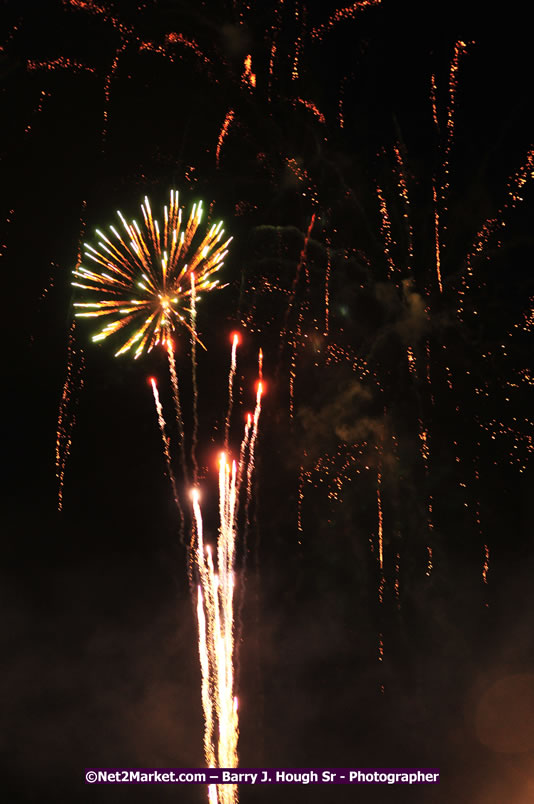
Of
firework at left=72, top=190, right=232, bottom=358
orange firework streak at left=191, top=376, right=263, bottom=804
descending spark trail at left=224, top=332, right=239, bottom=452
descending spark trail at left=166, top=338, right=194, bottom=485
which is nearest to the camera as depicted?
firework at left=72, top=190, right=232, bottom=358

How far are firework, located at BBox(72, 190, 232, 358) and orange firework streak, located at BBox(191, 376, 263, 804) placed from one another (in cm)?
164

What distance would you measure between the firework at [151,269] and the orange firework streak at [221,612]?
1639 millimetres

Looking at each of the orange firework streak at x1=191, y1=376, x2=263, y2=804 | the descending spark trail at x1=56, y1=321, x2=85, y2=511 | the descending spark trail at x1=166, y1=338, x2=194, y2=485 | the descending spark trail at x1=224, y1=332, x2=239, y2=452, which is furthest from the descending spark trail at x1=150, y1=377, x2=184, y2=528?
the descending spark trail at x1=56, y1=321, x2=85, y2=511

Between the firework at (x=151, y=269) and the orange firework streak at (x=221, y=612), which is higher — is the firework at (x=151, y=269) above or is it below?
above

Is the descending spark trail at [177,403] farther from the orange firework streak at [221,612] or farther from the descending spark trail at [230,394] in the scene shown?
the descending spark trail at [230,394]

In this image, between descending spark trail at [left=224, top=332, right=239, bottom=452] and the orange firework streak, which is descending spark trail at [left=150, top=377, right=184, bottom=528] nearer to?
the orange firework streak

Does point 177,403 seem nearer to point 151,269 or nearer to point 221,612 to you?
point 151,269

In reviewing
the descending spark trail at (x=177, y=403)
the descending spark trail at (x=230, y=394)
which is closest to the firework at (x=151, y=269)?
the descending spark trail at (x=177, y=403)

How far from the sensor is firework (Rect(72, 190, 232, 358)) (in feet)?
20.5

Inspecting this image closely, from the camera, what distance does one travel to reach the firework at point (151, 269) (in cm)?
623

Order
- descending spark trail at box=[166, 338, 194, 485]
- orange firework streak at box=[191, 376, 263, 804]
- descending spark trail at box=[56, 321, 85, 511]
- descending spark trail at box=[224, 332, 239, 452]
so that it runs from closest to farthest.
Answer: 1. orange firework streak at box=[191, 376, 263, 804]
2. descending spark trail at box=[166, 338, 194, 485]
3. descending spark trail at box=[224, 332, 239, 452]
4. descending spark trail at box=[56, 321, 85, 511]

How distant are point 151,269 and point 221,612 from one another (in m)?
3.75

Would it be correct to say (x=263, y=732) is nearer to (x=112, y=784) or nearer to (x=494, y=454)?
(x=112, y=784)

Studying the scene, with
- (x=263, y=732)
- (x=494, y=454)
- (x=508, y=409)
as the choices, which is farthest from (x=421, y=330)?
(x=263, y=732)
